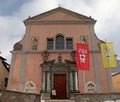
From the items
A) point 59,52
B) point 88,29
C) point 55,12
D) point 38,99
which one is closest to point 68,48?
point 59,52

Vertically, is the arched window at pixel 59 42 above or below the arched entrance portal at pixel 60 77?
above

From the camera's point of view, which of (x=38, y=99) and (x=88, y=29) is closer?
(x=38, y=99)

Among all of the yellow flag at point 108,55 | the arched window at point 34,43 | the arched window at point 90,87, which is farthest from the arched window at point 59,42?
the arched window at point 90,87

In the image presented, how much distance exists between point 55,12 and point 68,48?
145 inches

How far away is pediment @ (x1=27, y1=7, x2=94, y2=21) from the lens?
676 inches

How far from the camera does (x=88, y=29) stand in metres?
16.6

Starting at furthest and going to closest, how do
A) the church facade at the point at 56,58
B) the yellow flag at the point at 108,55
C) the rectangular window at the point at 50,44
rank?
the rectangular window at the point at 50,44 < the church facade at the point at 56,58 < the yellow flag at the point at 108,55

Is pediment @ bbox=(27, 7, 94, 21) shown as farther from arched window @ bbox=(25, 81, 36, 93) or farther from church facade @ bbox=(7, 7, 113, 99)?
arched window @ bbox=(25, 81, 36, 93)

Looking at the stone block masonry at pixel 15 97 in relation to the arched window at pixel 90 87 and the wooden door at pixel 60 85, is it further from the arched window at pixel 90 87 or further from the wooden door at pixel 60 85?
the arched window at pixel 90 87

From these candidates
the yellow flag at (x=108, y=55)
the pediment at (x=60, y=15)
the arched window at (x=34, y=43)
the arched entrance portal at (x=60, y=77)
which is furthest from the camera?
the pediment at (x=60, y=15)

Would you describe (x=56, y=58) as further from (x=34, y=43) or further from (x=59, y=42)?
(x=34, y=43)

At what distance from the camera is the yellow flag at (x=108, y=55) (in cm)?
1395

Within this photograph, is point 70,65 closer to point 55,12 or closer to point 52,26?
point 52,26

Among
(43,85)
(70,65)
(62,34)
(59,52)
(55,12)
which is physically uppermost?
(55,12)
